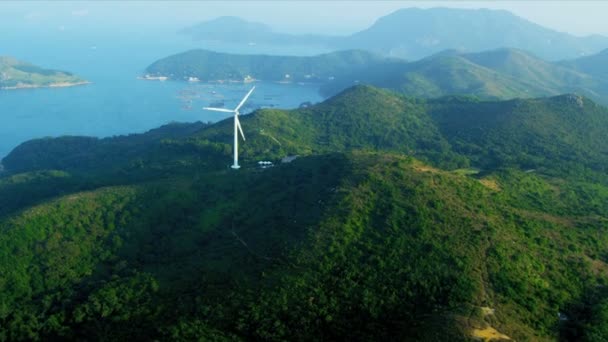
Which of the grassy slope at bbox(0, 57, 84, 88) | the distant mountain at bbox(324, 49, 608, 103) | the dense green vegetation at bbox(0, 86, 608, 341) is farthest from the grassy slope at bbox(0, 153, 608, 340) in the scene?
the grassy slope at bbox(0, 57, 84, 88)

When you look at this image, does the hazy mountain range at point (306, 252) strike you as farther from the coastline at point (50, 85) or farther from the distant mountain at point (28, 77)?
the distant mountain at point (28, 77)

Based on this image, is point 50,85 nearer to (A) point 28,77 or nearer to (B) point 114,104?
(A) point 28,77

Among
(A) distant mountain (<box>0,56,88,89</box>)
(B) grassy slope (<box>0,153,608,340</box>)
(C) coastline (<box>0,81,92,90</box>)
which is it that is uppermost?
(A) distant mountain (<box>0,56,88,89</box>)

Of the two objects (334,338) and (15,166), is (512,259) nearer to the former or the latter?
(334,338)

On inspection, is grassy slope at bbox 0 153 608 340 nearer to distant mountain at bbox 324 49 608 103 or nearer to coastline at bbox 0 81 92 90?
distant mountain at bbox 324 49 608 103

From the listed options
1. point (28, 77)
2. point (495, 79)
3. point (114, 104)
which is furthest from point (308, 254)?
point (28, 77)

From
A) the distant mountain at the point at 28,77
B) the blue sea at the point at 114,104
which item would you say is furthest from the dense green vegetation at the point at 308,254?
the distant mountain at the point at 28,77
